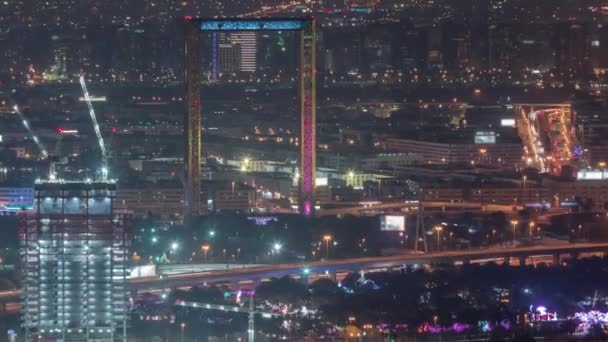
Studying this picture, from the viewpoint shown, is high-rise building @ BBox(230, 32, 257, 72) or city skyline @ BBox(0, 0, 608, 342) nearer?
city skyline @ BBox(0, 0, 608, 342)

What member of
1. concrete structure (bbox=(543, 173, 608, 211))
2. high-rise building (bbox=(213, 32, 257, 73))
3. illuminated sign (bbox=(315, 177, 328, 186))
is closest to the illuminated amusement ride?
concrete structure (bbox=(543, 173, 608, 211))

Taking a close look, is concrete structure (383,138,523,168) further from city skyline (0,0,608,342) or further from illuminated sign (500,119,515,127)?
illuminated sign (500,119,515,127)

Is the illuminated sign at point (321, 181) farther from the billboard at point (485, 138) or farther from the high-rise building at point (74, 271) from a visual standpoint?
the high-rise building at point (74, 271)

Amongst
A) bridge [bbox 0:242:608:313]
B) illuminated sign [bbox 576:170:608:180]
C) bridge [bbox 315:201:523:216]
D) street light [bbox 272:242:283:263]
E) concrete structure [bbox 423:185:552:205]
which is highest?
illuminated sign [bbox 576:170:608:180]

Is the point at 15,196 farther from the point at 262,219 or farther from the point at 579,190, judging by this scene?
the point at 579,190

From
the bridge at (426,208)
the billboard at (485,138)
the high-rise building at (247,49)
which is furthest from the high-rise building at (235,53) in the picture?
the bridge at (426,208)

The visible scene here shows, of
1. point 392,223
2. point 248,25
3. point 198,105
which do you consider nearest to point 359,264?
point 392,223

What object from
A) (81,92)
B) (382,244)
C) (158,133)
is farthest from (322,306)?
(81,92)
